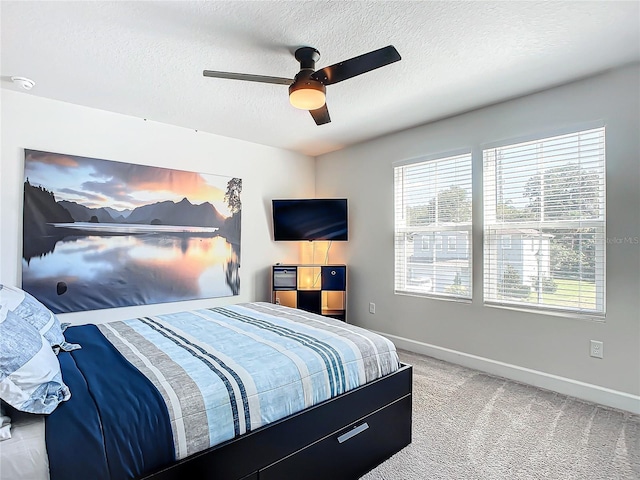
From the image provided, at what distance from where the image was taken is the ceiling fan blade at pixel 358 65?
1.87 meters

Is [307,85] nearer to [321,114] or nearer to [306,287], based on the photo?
[321,114]

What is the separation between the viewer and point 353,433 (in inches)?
70.1

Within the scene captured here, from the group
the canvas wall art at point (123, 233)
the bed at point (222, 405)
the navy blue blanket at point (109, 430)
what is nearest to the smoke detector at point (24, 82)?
the canvas wall art at point (123, 233)

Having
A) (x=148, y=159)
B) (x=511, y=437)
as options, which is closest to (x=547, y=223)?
(x=511, y=437)

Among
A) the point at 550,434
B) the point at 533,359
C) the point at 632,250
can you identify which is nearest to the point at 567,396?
the point at 533,359

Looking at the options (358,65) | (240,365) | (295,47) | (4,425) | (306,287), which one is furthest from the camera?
(306,287)

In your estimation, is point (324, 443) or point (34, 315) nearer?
point (324, 443)

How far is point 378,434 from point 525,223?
2.21 meters

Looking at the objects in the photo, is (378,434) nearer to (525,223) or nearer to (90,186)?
(525,223)

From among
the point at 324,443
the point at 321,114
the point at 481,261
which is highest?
the point at 321,114

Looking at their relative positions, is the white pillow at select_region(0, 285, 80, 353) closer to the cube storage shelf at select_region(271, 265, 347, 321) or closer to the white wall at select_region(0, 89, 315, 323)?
the white wall at select_region(0, 89, 315, 323)

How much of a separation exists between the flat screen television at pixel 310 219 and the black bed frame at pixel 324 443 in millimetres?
2490

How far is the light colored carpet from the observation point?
184 centimetres

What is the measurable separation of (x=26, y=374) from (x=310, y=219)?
3.43 m
